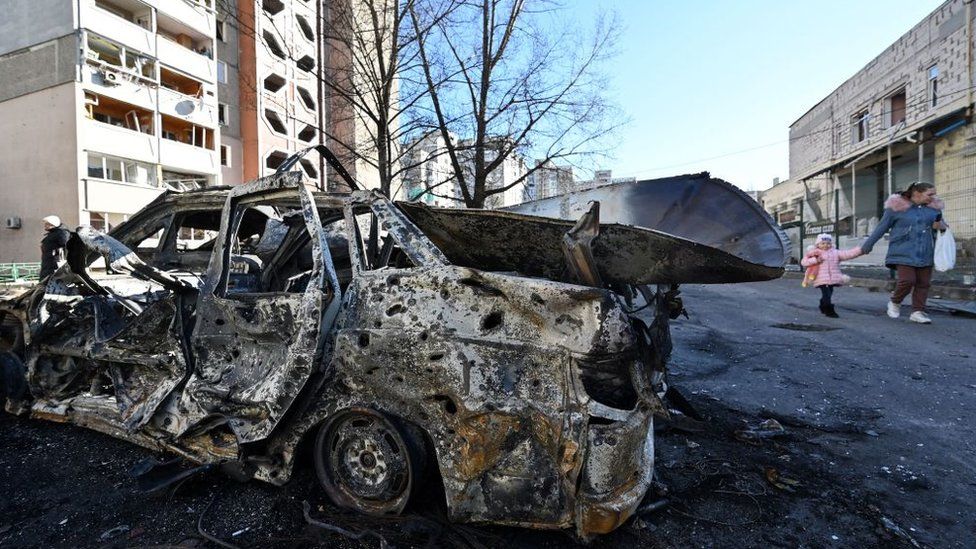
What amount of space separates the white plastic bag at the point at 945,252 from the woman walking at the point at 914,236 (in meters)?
0.06

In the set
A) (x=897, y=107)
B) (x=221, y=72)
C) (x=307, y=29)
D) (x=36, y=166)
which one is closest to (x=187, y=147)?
(x=36, y=166)

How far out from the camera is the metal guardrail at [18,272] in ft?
56.7

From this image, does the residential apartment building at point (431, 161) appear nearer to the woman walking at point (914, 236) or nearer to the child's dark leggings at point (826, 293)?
the child's dark leggings at point (826, 293)

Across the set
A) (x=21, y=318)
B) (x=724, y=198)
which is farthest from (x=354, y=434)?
(x=21, y=318)

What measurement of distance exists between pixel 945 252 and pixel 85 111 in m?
29.5

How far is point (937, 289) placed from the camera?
382 inches

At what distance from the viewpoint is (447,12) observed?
1110 centimetres

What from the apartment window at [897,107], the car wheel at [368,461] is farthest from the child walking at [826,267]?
the apartment window at [897,107]

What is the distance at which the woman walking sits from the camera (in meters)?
6.72

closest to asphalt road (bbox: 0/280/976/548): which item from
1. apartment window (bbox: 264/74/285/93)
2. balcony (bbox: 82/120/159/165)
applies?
balcony (bbox: 82/120/159/165)

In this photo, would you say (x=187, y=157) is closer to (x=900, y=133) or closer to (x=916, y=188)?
(x=916, y=188)

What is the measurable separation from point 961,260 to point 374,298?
12.7m

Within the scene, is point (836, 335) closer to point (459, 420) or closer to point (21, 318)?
point (459, 420)

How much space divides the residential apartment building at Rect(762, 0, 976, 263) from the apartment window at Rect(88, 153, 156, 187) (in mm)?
28635
